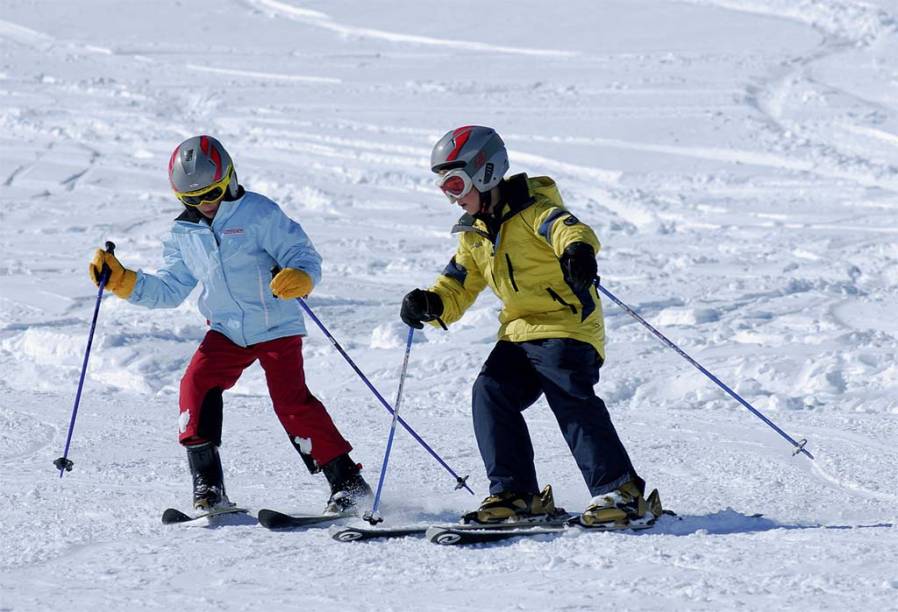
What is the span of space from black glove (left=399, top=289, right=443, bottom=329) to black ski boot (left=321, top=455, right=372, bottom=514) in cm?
74

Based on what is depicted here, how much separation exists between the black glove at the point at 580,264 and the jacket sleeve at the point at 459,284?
601 mm

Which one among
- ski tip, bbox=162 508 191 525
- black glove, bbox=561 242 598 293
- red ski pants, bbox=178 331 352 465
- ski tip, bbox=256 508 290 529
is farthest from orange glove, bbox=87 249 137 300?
black glove, bbox=561 242 598 293

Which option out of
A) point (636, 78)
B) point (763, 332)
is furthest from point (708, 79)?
point (763, 332)

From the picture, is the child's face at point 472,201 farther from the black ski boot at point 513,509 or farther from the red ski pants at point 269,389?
the black ski boot at point 513,509

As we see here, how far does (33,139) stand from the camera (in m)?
19.0

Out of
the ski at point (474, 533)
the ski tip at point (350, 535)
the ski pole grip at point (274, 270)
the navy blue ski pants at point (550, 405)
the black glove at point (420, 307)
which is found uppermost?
the ski pole grip at point (274, 270)

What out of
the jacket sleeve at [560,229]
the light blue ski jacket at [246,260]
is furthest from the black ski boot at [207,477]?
the jacket sleeve at [560,229]

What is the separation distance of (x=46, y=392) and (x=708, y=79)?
15.2m

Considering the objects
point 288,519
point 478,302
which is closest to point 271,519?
point 288,519

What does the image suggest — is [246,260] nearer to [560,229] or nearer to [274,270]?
[274,270]

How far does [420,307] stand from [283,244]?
2.22ft

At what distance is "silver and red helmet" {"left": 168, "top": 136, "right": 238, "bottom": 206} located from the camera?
4.42 metres

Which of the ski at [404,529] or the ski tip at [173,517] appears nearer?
the ski at [404,529]

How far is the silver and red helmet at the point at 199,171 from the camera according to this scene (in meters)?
4.42
